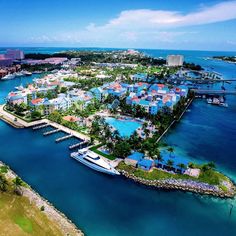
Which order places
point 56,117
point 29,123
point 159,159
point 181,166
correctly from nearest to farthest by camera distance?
point 181,166, point 159,159, point 29,123, point 56,117

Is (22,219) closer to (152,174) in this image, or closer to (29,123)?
(152,174)

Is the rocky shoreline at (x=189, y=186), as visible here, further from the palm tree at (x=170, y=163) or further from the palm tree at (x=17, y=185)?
the palm tree at (x=17, y=185)

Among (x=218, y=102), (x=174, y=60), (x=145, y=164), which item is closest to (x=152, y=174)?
(x=145, y=164)

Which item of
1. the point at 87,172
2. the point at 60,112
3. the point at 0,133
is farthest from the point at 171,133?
the point at 0,133

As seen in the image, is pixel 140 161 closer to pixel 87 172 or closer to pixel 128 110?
pixel 87 172

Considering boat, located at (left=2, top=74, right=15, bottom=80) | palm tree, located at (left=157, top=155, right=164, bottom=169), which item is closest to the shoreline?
palm tree, located at (left=157, top=155, right=164, bottom=169)
